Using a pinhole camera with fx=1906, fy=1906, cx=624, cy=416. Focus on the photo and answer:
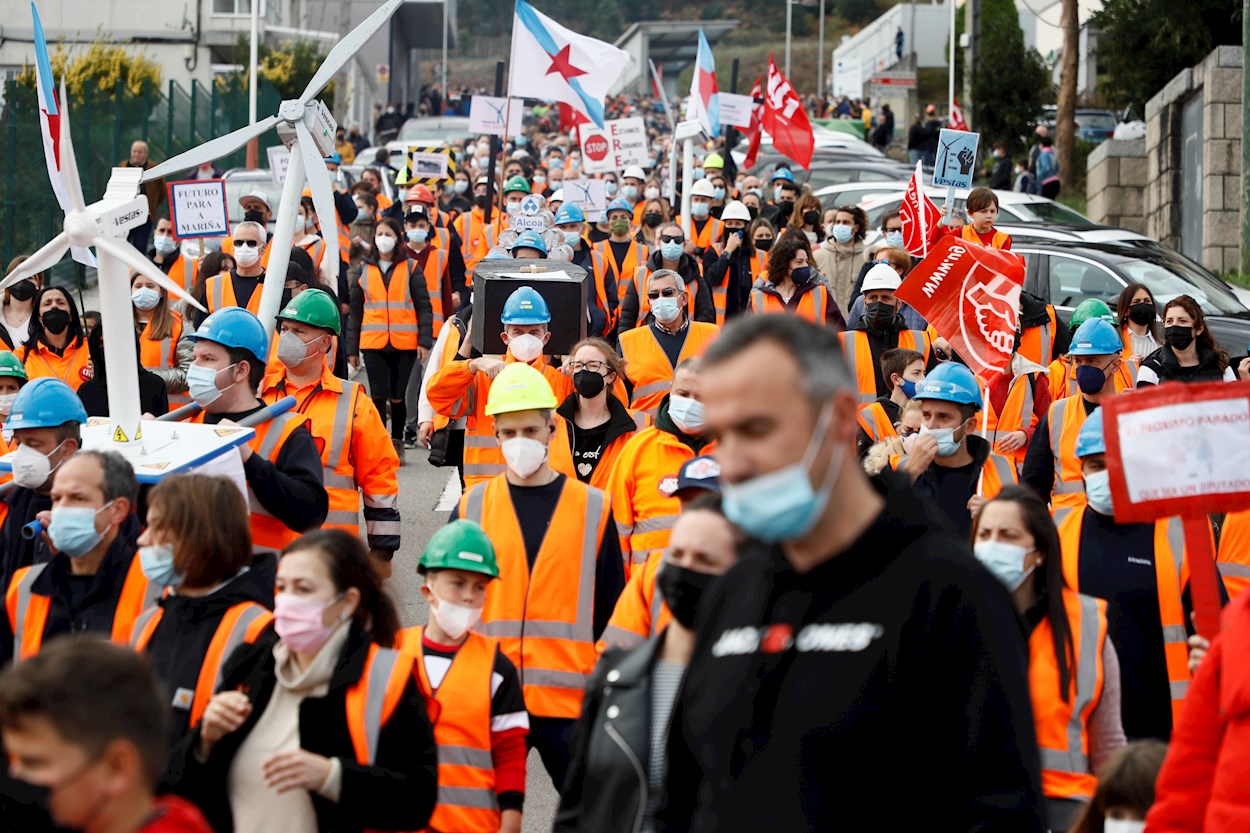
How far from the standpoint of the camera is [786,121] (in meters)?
22.5

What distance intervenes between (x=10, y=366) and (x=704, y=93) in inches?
560

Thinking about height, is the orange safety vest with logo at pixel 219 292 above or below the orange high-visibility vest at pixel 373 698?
above

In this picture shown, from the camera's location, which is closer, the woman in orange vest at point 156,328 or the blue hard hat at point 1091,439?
the blue hard hat at point 1091,439

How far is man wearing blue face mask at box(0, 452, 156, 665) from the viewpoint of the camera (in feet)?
18.2

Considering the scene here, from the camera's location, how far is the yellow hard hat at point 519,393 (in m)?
→ 6.99

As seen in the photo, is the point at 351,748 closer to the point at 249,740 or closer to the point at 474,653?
the point at 249,740

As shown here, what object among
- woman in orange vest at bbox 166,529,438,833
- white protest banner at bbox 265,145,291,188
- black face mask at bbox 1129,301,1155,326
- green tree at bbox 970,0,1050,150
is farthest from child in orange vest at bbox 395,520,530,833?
green tree at bbox 970,0,1050,150

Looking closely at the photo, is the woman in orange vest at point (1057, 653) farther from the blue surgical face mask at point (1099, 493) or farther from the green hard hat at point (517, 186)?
the green hard hat at point (517, 186)

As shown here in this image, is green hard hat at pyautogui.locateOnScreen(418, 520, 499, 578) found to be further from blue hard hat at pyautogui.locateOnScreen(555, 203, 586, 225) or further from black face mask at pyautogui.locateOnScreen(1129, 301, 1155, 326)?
blue hard hat at pyautogui.locateOnScreen(555, 203, 586, 225)

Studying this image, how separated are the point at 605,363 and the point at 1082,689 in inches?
148

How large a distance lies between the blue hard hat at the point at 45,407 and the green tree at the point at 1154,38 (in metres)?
25.1

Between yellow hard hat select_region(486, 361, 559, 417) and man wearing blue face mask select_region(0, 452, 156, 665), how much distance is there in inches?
62.9

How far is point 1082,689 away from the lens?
529 centimetres

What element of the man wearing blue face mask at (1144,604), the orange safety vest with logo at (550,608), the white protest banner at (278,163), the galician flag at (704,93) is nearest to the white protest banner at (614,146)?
the galician flag at (704,93)
